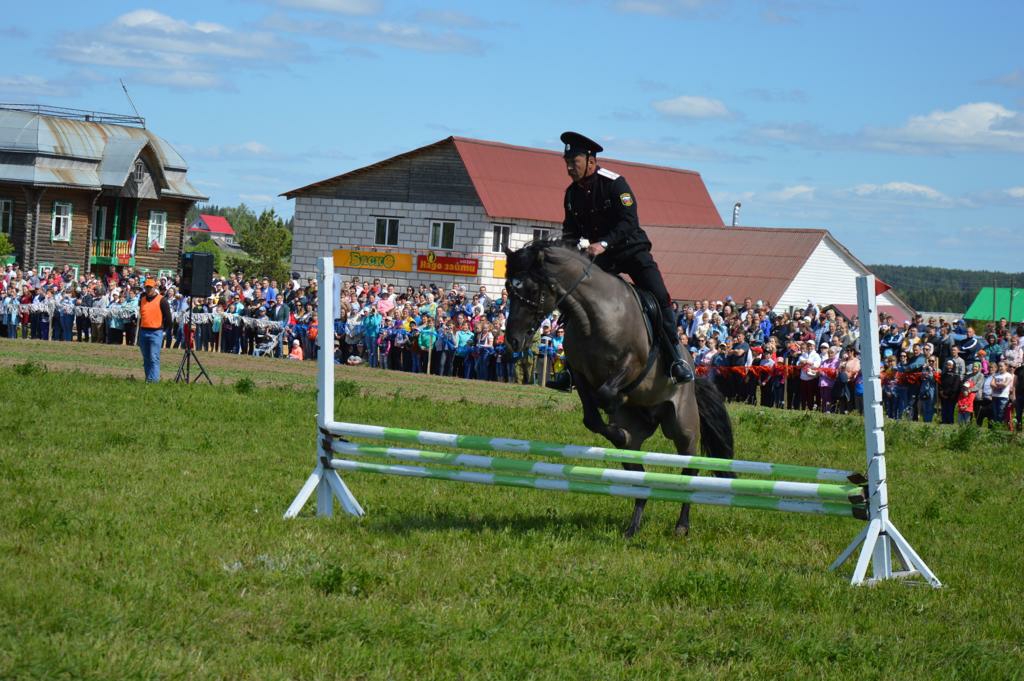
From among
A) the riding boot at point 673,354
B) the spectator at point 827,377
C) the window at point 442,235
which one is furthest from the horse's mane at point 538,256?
the window at point 442,235

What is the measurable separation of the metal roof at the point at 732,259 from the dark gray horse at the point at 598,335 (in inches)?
1534

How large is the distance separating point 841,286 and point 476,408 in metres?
36.4

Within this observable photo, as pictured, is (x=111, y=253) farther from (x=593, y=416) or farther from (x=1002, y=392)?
(x=593, y=416)

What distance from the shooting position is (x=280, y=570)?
→ 7691 millimetres

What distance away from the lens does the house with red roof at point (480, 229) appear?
51.5 meters

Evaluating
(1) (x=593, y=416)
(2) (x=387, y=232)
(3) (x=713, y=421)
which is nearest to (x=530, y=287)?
(1) (x=593, y=416)

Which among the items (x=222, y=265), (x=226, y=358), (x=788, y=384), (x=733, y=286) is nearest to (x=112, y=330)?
(x=226, y=358)

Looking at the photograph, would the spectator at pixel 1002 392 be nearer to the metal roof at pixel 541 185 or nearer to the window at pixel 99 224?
the metal roof at pixel 541 185

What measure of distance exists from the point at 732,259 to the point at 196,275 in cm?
3207

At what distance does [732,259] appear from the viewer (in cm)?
5122

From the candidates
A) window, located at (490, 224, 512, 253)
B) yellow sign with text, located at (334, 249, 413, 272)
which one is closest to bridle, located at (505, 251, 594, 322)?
window, located at (490, 224, 512, 253)

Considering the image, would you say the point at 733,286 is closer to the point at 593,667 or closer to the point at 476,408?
A: the point at 476,408

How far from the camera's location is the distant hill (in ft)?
290

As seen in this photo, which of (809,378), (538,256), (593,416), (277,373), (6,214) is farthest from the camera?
A: (6,214)
